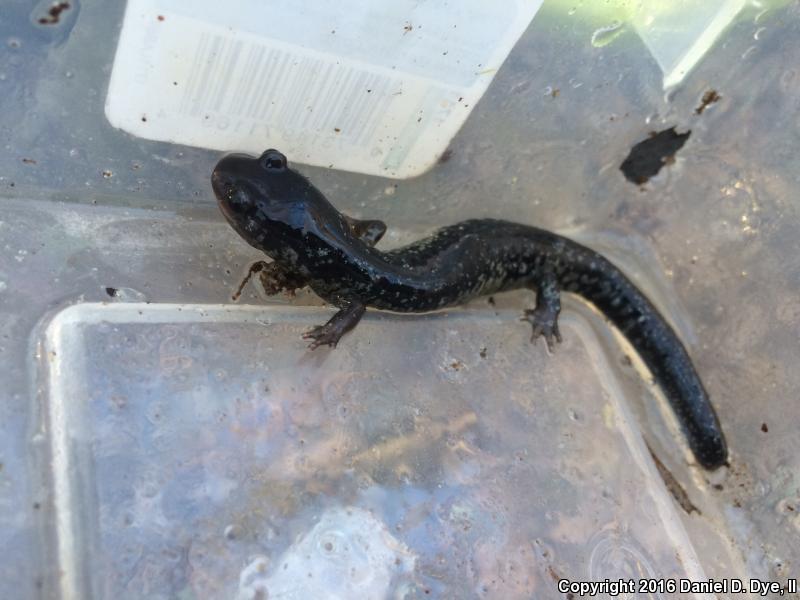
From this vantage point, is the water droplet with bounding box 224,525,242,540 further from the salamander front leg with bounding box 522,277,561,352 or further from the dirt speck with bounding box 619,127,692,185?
the dirt speck with bounding box 619,127,692,185

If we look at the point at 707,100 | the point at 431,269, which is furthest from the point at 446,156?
the point at 707,100

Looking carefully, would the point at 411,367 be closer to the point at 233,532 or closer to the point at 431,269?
the point at 431,269

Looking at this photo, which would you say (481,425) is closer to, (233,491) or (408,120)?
(233,491)

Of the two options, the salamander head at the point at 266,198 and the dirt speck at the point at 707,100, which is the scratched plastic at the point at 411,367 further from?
the salamander head at the point at 266,198

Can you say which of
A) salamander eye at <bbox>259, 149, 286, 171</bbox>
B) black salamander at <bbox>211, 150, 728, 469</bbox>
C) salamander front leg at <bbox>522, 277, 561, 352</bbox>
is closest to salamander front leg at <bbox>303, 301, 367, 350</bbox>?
black salamander at <bbox>211, 150, 728, 469</bbox>

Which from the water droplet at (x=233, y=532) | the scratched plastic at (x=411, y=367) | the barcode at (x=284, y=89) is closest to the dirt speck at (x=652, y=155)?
the scratched plastic at (x=411, y=367)

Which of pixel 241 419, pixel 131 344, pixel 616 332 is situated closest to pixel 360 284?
pixel 241 419
